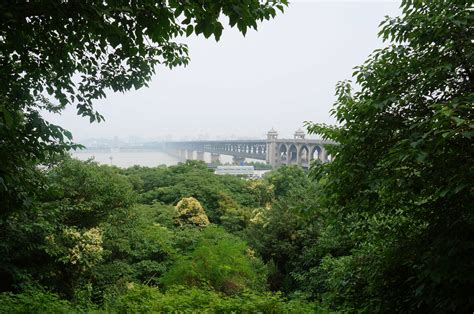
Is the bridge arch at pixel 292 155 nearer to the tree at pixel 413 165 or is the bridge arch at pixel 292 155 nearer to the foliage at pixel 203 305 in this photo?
the foliage at pixel 203 305

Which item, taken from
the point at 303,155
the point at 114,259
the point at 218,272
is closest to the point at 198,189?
the point at 114,259

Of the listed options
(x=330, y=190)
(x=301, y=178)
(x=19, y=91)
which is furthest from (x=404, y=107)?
(x=301, y=178)

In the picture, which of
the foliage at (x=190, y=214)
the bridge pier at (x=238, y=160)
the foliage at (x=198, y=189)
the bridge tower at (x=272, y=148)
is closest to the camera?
the foliage at (x=190, y=214)

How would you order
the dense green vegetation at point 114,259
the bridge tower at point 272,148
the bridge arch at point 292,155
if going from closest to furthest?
the dense green vegetation at point 114,259
the bridge arch at point 292,155
the bridge tower at point 272,148

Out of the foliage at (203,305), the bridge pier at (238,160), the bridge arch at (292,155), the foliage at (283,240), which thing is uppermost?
the bridge arch at (292,155)

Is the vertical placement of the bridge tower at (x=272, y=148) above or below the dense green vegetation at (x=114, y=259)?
above

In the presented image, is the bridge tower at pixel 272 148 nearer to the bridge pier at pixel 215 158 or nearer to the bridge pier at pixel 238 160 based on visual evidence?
the bridge pier at pixel 238 160

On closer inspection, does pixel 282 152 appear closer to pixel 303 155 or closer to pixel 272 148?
pixel 272 148

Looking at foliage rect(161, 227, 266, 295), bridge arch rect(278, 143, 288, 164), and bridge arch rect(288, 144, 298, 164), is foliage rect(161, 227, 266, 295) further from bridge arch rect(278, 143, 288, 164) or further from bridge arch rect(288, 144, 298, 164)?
bridge arch rect(278, 143, 288, 164)

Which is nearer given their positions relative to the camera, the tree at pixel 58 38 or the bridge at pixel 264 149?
the tree at pixel 58 38

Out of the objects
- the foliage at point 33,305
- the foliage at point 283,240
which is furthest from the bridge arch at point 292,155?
the foliage at point 33,305

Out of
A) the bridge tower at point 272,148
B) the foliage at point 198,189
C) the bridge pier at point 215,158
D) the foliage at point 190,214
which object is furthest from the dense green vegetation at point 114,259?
the bridge pier at point 215,158

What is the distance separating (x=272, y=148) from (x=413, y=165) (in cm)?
5385

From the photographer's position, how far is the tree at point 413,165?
300 centimetres
